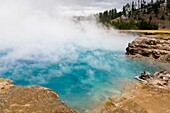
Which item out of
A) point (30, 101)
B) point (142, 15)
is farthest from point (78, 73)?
point (142, 15)

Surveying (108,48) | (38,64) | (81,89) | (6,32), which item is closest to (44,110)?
(81,89)

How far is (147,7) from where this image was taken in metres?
158

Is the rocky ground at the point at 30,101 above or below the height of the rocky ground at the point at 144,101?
above

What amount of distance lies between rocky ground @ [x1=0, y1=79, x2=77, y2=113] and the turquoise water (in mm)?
8624

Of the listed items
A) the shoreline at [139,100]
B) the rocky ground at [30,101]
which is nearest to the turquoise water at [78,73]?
the shoreline at [139,100]

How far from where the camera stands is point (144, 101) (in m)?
22.9

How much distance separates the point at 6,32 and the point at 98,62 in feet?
205

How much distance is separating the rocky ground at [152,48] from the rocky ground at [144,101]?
2052 centimetres

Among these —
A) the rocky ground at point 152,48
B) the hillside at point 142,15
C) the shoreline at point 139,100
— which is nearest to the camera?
the shoreline at point 139,100

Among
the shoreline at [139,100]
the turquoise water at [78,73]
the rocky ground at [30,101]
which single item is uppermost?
the rocky ground at [30,101]

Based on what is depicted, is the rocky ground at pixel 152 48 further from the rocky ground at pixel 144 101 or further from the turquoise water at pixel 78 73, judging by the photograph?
the rocky ground at pixel 144 101

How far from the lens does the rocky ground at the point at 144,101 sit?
18.9 metres

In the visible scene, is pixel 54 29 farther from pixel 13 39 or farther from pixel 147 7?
pixel 147 7

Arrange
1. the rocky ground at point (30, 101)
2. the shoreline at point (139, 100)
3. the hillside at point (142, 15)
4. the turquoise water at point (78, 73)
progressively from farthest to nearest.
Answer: the hillside at point (142, 15) → the turquoise water at point (78, 73) → the shoreline at point (139, 100) → the rocky ground at point (30, 101)
